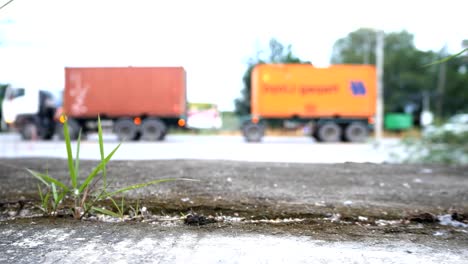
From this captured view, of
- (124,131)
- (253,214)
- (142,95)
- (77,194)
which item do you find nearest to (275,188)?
(253,214)

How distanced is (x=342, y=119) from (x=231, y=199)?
1090 cm

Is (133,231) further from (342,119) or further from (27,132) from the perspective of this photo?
(342,119)

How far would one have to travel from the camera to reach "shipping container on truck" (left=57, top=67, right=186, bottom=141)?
2.58m

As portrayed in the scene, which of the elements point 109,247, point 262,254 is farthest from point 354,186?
point 109,247

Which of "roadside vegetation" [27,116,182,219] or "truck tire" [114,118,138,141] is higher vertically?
"truck tire" [114,118,138,141]

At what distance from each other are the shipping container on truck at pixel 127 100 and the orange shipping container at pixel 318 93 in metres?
5.04

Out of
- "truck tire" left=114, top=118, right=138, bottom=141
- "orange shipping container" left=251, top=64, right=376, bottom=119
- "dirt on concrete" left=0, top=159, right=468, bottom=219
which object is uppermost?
"orange shipping container" left=251, top=64, right=376, bottom=119

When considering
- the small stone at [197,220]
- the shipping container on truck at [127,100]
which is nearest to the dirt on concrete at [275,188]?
the small stone at [197,220]

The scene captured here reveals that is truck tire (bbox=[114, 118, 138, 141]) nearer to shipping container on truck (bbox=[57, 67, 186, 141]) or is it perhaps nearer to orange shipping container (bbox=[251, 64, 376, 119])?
shipping container on truck (bbox=[57, 67, 186, 141])

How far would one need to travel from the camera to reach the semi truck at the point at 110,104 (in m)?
2.56

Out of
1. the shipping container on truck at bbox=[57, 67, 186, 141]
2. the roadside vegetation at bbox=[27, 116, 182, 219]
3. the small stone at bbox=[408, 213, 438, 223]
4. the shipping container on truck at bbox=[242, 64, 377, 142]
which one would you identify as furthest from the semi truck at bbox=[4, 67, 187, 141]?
the shipping container on truck at bbox=[242, 64, 377, 142]

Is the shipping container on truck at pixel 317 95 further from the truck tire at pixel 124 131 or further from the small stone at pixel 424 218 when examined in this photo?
the small stone at pixel 424 218

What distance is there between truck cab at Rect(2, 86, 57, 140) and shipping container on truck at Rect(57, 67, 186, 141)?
1.21ft

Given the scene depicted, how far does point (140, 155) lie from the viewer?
8.01ft
